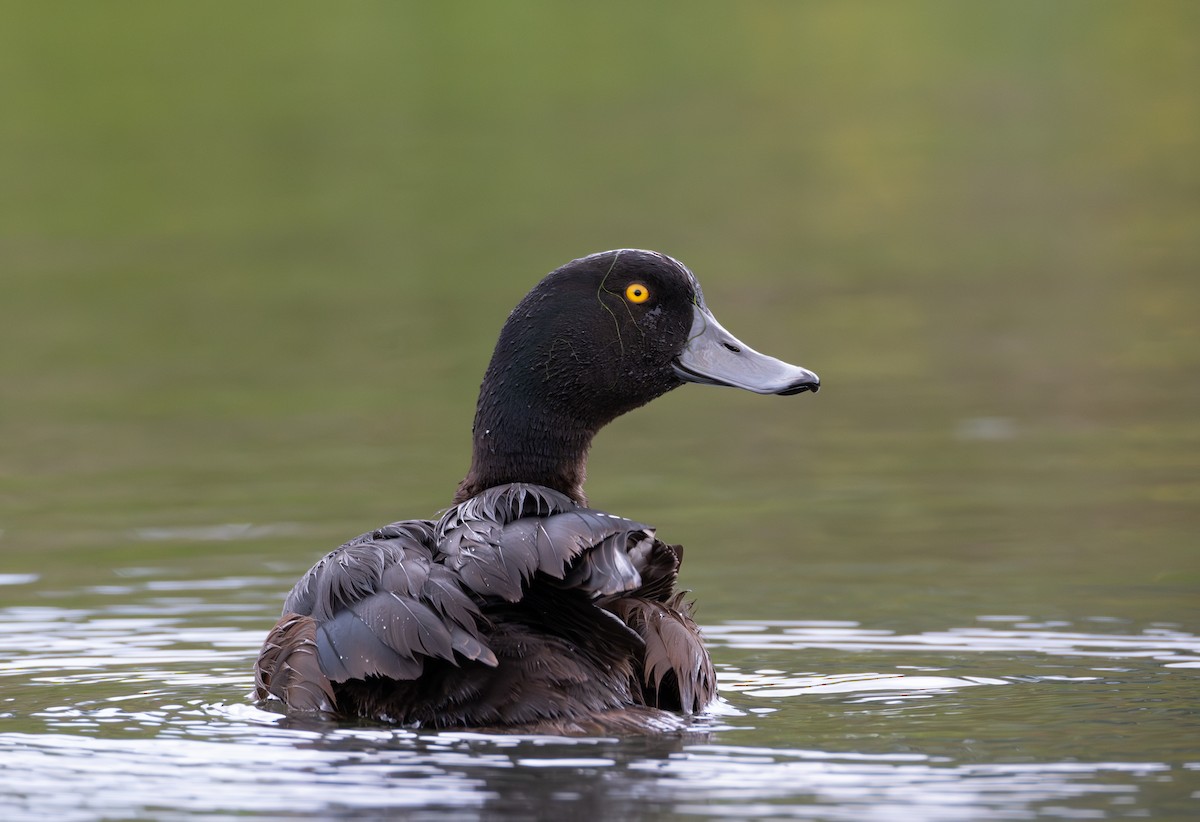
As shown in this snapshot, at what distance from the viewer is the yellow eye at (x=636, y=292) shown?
8.34 metres

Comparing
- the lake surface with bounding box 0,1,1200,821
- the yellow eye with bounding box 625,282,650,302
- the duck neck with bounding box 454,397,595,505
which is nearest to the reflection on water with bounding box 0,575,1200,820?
the lake surface with bounding box 0,1,1200,821

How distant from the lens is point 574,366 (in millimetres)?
8266

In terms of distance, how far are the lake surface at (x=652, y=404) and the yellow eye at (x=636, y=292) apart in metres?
1.56

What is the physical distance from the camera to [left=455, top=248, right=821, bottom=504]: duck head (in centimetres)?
823

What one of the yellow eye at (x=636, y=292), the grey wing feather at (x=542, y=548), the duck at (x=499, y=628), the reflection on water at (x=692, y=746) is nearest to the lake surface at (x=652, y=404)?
the reflection on water at (x=692, y=746)

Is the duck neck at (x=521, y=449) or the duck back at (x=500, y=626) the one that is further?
the duck neck at (x=521, y=449)

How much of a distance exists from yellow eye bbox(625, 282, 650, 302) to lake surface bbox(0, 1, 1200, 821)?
5.11 ft

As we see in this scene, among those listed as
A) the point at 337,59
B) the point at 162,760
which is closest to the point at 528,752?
the point at 162,760

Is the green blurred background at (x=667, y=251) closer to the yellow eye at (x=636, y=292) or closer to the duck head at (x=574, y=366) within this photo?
the duck head at (x=574, y=366)

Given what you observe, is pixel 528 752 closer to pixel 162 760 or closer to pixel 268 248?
pixel 162 760

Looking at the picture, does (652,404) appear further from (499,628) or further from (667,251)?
(499,628)

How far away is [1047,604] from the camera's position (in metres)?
9.41

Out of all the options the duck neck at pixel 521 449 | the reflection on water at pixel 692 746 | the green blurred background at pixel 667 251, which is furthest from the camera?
the green blurred background at pixel 667 251

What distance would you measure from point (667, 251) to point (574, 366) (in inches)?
580
